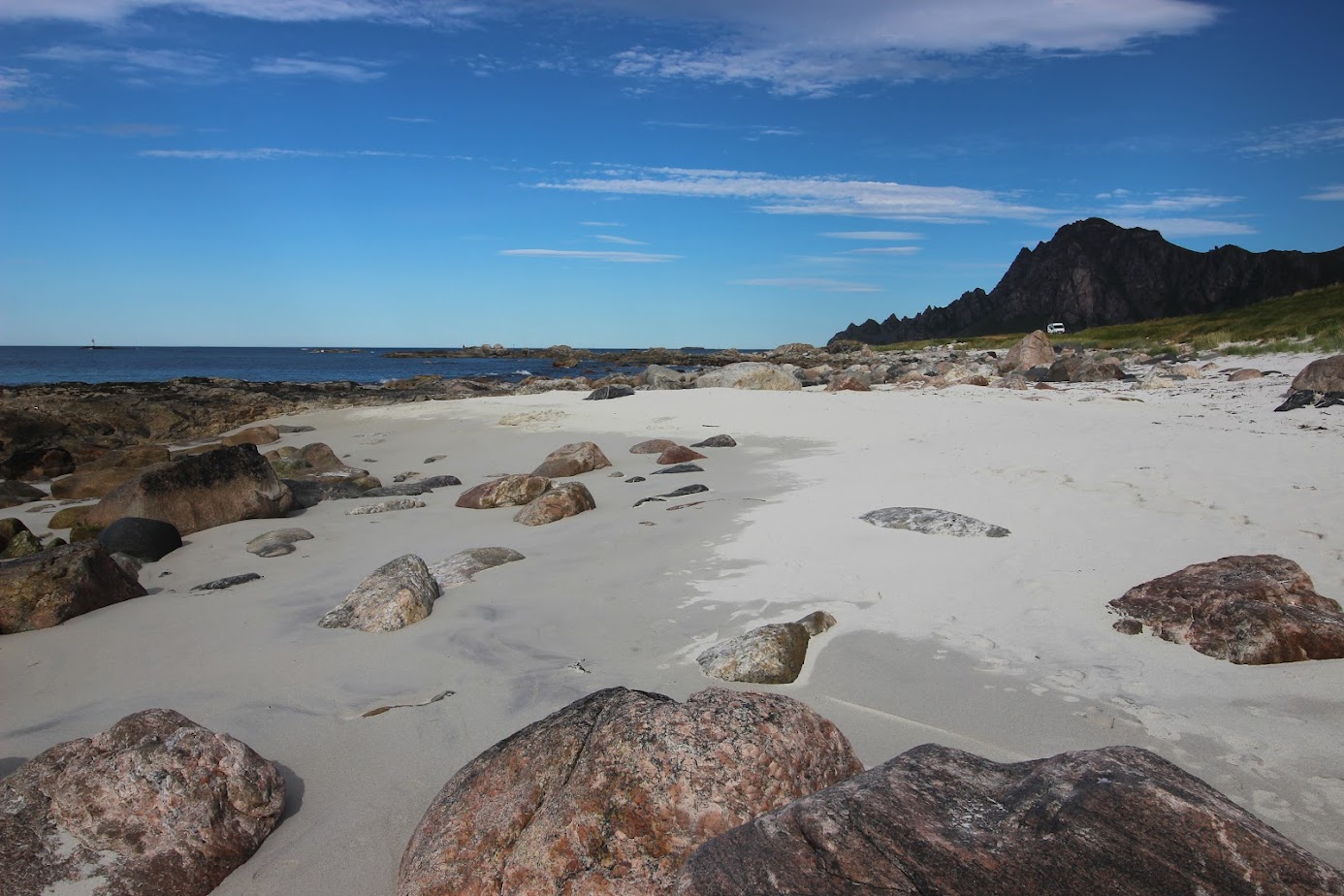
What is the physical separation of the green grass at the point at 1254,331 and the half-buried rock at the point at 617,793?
21.1 meters

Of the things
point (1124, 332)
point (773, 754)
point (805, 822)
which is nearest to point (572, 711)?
point (773, 754)

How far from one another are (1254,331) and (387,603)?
30961 mm

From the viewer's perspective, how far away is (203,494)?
8320mm

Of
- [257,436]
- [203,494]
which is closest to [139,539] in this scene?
[203,494]

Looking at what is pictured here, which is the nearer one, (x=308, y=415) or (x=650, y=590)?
(x=650, y=590)

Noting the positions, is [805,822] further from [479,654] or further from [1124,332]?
[1124,332]

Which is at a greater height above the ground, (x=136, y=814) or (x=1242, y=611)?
(x=1242, y=611)

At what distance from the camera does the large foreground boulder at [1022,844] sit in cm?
163

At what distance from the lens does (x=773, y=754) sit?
91.8 inches

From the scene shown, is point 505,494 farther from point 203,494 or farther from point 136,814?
point 136,814

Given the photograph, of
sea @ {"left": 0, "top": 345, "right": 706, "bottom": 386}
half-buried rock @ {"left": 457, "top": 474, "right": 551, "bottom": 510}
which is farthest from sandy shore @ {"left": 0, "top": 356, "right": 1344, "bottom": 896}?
sea @ {"left": 0, "top": 345, "right": 706, "bottom": 386}

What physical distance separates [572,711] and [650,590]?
103 inches

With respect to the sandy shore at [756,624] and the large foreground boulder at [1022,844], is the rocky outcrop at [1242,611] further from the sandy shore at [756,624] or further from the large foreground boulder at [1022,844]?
the large foreground boulder at [1022,844]

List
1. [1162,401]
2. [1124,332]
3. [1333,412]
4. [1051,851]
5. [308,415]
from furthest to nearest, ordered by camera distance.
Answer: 1. [1124,332]
2. [308,415]
3. [1162,401]
4. [1333,412]
5. [1051,851]
